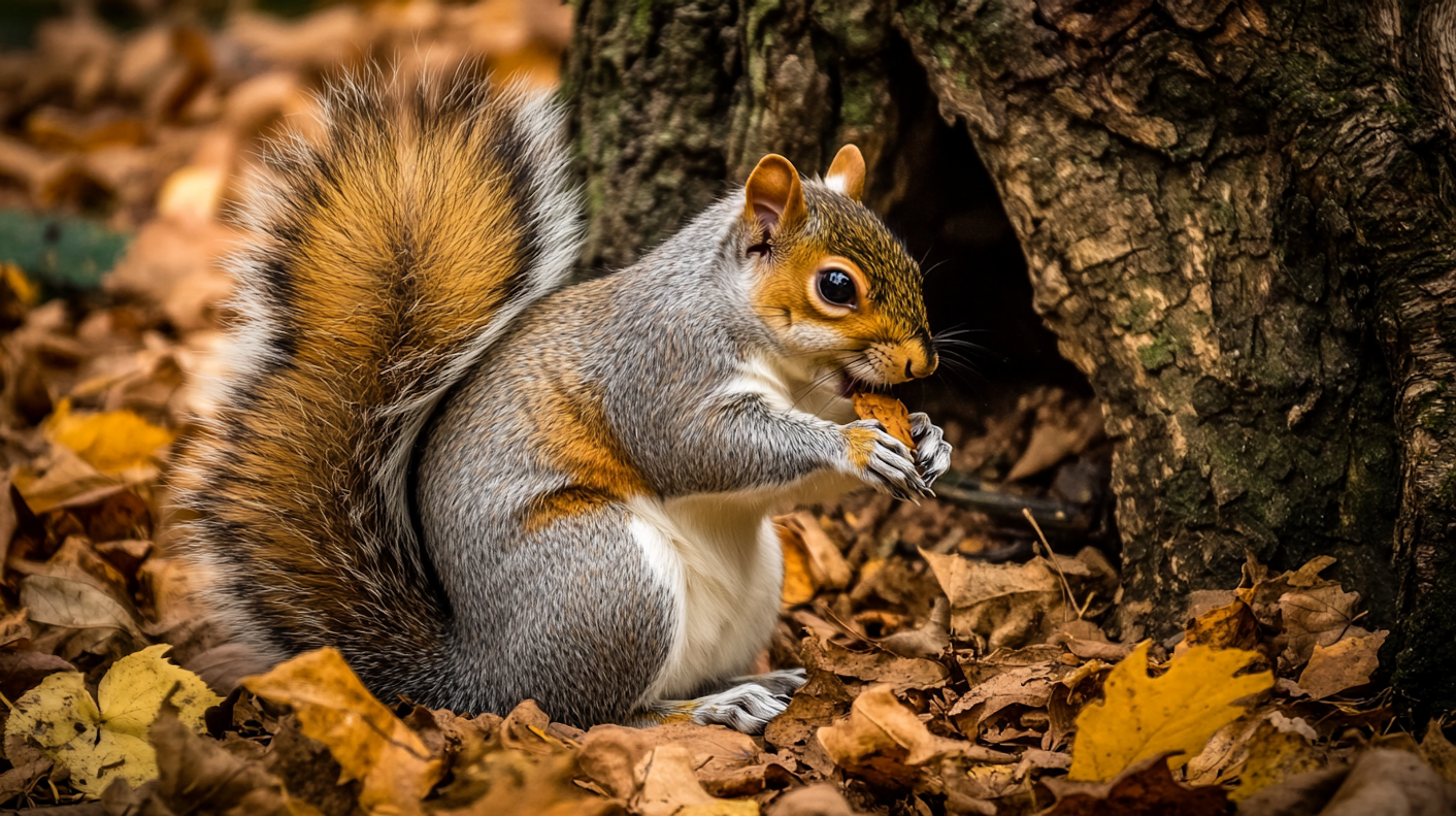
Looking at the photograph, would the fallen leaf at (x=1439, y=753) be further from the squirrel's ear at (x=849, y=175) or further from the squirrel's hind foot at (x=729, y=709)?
the squirrel's ear at (x=849, y=175)

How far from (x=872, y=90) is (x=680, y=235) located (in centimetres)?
50

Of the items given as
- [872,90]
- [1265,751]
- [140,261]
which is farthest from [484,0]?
[1265,751]

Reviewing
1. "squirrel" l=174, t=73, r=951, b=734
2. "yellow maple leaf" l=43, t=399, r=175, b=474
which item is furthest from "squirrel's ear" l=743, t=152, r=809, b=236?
"yellow maple leaf" l=43, t=399, r=175, b=474

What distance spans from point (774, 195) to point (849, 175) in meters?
0.26

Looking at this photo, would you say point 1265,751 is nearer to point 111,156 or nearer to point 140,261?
point 140,261

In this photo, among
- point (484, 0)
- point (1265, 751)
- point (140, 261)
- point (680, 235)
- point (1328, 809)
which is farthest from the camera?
point (484, 0)

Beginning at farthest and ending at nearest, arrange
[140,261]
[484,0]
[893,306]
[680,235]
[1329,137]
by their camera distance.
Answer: [484,0] < [140,261] < [680,235] < [893,306] < [1329,137]

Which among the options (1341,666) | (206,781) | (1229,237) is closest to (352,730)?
(206,781)

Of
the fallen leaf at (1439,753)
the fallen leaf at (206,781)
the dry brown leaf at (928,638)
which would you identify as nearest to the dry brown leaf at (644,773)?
the fallen leaf at (206,781)

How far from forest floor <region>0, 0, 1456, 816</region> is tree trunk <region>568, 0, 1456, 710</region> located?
0.44 feet

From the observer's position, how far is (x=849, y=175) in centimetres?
204

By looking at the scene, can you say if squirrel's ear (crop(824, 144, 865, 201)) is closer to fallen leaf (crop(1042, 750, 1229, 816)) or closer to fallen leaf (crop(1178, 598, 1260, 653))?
fallen leaf (crop(1178, 598, 1260, 653))

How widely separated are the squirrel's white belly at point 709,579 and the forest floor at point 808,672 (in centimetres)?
13

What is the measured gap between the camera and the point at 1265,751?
131 centimetres
